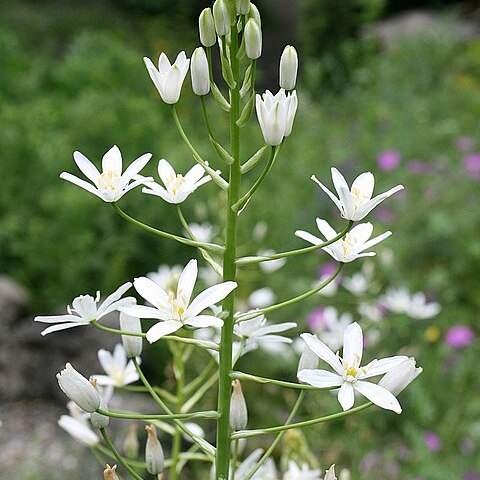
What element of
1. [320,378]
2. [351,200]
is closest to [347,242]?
[351,200]

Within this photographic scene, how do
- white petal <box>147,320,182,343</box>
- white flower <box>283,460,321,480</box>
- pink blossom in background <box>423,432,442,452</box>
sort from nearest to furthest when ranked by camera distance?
white petal <box>147,320,182,343</box>, white flower <box>283,460,321,480</box>, pink blossom in background <box>423,432,442,452</box>

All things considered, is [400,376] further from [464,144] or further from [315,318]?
[464,144]

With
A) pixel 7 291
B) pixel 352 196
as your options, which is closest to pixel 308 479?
pixel 352 196

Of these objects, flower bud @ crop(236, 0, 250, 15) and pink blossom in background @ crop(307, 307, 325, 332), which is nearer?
flower bud @ crop(236, 0, 250, 15)

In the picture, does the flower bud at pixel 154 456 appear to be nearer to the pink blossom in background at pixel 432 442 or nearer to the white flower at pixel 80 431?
the white flower at pixel 80 431

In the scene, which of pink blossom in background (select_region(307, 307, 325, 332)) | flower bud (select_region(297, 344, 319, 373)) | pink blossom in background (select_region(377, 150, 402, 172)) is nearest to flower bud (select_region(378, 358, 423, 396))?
flower bud (select_region(297, 344, 319, 373))

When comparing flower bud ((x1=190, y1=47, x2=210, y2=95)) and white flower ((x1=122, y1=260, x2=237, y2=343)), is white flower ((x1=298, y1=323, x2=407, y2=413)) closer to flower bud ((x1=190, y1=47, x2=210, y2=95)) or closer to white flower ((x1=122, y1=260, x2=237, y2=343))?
white flower ((x1=122, y1=260, x2=237, y2=343))

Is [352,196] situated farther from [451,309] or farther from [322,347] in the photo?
[451,309]
